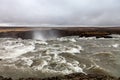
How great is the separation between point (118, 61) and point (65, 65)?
5320mm

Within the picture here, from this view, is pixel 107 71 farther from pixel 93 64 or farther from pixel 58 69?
pixel 58 69

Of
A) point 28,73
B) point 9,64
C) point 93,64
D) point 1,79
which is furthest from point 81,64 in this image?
point 1,79

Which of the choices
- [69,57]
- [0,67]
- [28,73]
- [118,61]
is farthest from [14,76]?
[118,61]

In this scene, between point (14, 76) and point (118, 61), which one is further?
point (118, 61)

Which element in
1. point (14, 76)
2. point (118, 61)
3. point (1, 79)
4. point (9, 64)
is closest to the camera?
point (1, 79)

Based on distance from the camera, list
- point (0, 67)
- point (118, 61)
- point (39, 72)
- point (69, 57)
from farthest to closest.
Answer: point (69, 57) < point (118, 61) < point (0, 67) < point (39, 72)

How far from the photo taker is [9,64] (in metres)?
17.2

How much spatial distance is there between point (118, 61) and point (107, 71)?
3.89m

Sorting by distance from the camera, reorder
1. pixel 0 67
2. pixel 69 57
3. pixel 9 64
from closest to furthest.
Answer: pixel 0 67, pixel 9 64, pixel 69 57

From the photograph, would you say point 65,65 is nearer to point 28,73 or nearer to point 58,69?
point 58,69

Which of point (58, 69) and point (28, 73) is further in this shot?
point (58, 69)

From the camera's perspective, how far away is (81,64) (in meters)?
17.6

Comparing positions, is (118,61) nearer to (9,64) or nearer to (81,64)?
(81,64)

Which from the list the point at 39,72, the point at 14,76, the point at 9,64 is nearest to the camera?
the point at 14,76
